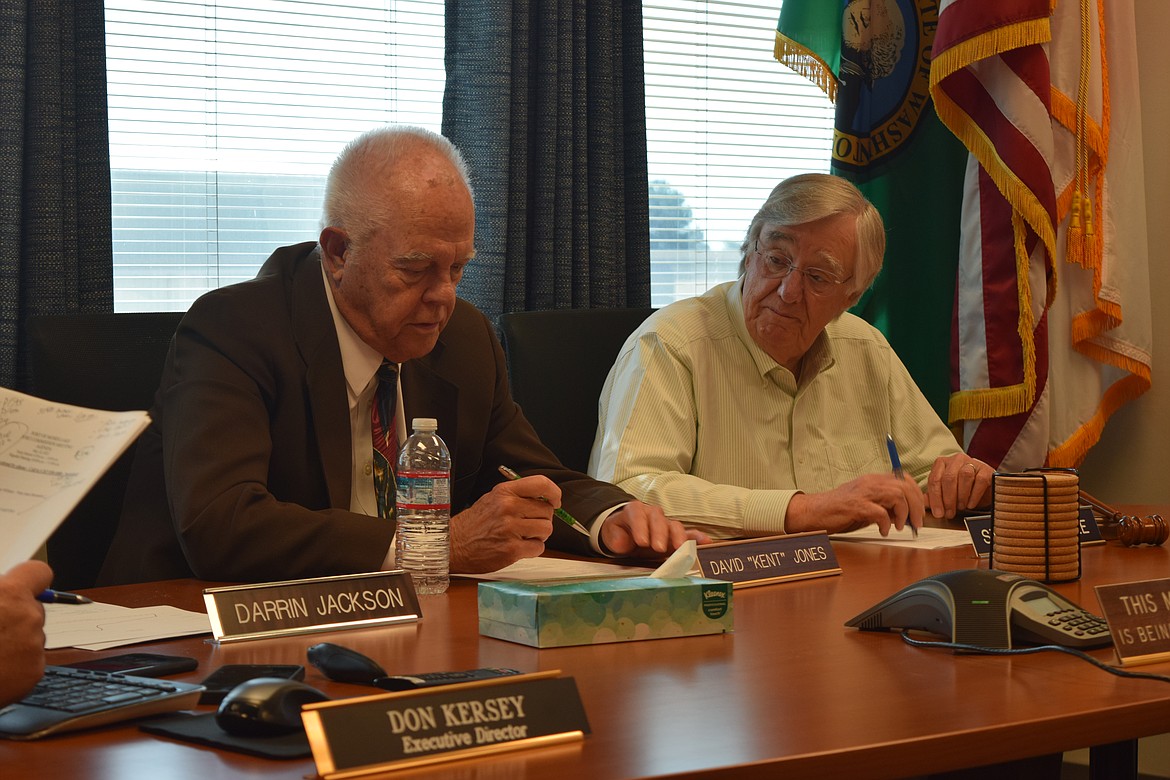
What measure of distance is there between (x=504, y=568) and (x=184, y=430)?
48cm

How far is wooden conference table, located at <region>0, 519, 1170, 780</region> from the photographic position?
880 millimetres

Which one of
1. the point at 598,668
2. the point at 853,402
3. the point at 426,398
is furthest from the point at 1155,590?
the point at 853,402

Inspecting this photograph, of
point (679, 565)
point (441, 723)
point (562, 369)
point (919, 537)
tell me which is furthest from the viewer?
point (562, 369)

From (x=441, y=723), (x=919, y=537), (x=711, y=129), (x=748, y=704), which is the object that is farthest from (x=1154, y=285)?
(x=441, y=723)

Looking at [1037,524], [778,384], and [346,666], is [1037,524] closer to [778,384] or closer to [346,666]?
[346,666]

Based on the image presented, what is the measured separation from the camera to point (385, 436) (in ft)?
6.58

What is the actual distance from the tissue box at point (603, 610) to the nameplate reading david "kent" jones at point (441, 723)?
11.1 inches

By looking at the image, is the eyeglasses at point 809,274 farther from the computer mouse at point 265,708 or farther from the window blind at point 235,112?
the computer mouse at point 265,708

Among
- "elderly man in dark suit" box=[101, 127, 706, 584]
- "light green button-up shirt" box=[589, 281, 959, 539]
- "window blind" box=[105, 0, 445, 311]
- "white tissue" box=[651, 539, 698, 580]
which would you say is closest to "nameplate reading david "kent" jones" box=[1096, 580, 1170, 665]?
"white tissue" box=[651, 539, 698, 580]

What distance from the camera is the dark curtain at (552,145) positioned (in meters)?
3.08

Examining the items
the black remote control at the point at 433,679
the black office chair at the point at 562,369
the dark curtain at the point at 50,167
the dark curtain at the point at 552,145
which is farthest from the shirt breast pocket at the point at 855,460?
the black remote control at the point at 433,679

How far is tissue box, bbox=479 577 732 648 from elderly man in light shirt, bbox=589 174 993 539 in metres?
0.97

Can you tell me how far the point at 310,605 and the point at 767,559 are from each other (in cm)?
64

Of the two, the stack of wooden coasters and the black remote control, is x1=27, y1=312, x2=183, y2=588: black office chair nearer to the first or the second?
the black remote control
